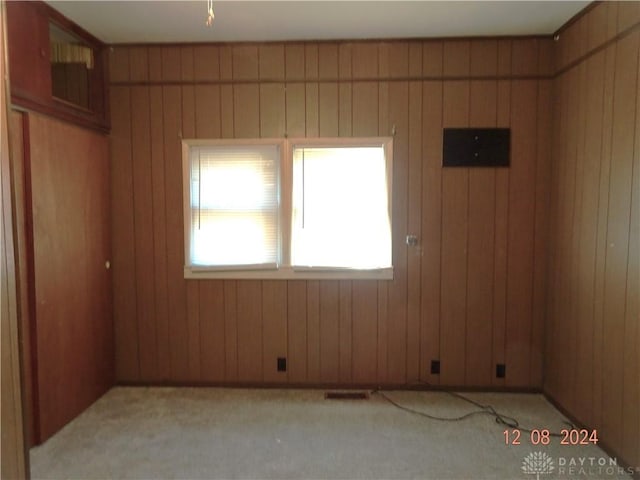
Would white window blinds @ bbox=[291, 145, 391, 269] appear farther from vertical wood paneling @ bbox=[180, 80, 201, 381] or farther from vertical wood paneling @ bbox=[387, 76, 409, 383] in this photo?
vertical wood paneling @ bbox=[180, 80, 201, 381]

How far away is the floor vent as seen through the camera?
9.79 feet

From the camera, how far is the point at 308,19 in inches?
105

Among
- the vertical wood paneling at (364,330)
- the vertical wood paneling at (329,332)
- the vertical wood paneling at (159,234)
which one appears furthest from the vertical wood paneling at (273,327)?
the vertical wood paneling at (159,234)

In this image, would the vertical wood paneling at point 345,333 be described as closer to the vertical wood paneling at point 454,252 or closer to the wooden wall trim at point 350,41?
the vertical wood paneling at point 454,252

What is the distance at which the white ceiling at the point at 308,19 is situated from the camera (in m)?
2.48

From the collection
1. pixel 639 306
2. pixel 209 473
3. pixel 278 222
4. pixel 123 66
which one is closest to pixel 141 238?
pixel 278 222

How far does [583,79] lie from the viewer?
2564mm

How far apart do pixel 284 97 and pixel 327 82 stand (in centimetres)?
36

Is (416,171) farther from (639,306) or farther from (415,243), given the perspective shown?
(639,306)

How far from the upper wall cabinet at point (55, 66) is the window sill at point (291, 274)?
1.39 meters

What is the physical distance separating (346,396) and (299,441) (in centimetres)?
68
